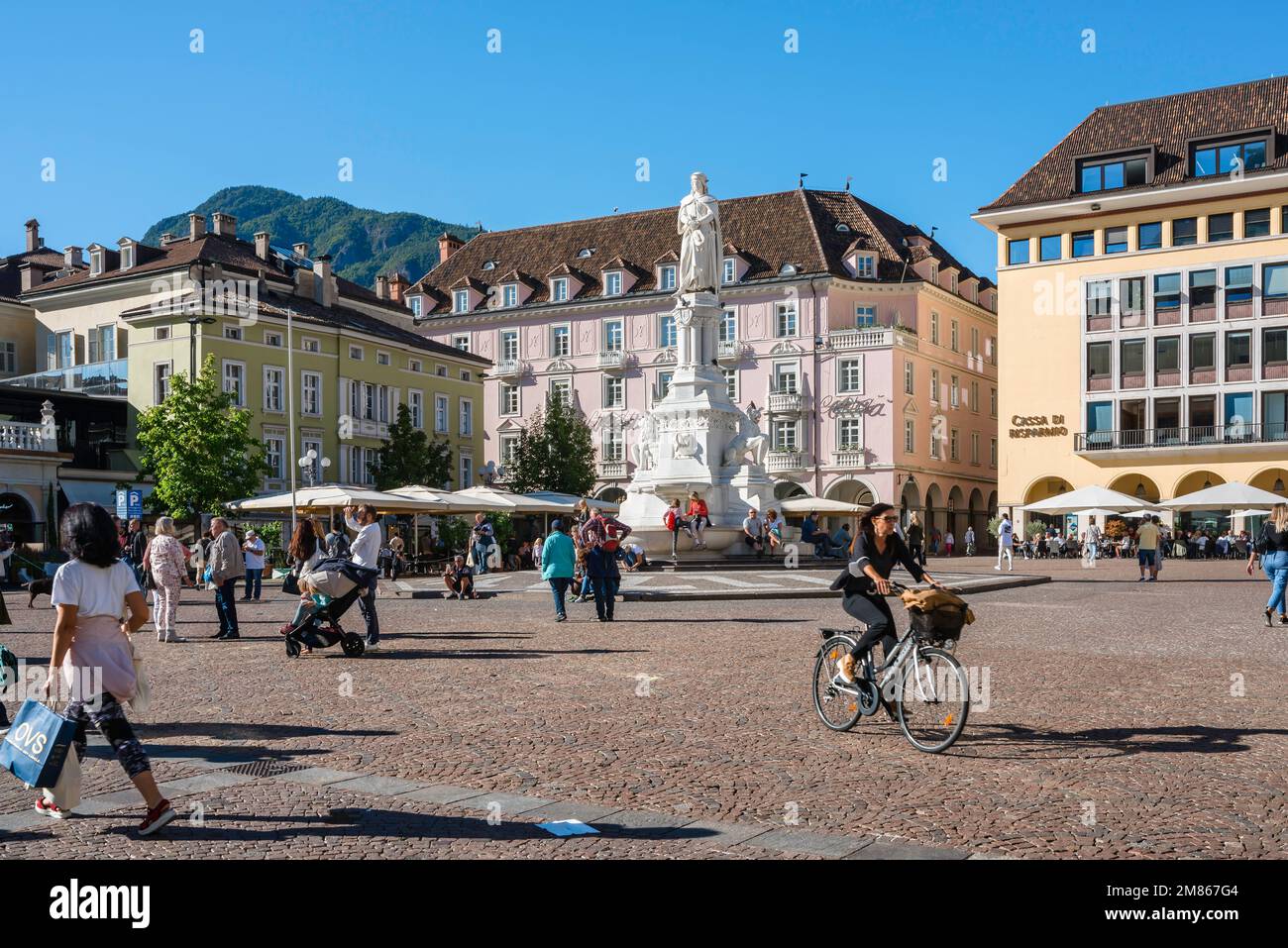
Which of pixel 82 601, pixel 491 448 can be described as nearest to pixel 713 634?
pixel 82 601

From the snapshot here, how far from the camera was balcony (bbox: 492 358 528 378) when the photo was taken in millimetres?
77062

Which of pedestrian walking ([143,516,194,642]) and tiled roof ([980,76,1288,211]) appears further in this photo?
tiled roof ([980,76,1288,211])

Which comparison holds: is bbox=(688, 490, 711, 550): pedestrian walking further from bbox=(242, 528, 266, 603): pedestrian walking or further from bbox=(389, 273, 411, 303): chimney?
bbox=(389, 273, 411, 303): chimney

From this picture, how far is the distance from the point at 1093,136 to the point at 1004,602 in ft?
146

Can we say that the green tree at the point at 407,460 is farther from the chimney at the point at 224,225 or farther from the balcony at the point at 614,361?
the balcony at the point at 614,361

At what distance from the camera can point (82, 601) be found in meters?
6.94

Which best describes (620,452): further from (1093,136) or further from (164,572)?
(164,572)

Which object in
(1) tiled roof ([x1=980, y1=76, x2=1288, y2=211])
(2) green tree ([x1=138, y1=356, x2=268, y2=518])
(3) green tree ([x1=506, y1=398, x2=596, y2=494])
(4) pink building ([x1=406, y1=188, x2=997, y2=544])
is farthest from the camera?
(4) pink building ([x1=406, y1=188, x2=997, y2=544])

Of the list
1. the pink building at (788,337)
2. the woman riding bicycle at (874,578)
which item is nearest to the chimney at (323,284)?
the pink building at (788,337)

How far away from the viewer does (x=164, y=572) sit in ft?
58.0

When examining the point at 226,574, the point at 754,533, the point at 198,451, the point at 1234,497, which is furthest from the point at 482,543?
the point at 1234,497

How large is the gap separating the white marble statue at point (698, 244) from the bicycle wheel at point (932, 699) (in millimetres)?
28689

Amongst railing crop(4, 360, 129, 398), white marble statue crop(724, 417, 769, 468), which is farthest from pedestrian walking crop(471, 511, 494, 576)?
railing crop(4, 360, 129, 398)

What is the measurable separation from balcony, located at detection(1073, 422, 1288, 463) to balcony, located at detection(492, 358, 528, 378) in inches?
1233
